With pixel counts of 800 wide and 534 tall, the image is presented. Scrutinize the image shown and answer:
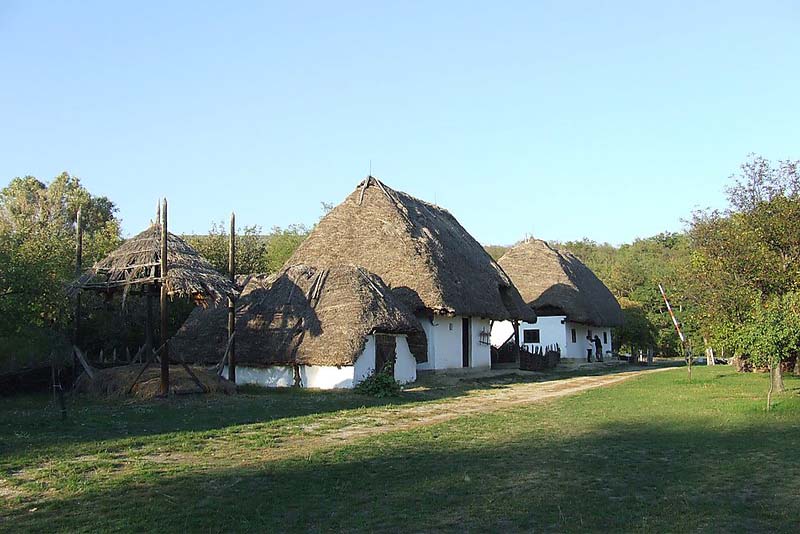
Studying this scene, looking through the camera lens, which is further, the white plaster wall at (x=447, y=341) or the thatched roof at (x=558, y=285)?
the thatched roof at (x=558, y=285)

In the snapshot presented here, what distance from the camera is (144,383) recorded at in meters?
17.6

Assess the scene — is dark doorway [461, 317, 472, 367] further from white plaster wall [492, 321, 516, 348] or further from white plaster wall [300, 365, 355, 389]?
white plaster wall [300, 365, 355, 389]

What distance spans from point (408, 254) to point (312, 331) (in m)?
6.85

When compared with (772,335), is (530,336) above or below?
above

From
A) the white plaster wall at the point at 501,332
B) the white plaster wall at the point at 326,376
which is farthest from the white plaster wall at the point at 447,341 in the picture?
the white plaster wall at the point at 501,332

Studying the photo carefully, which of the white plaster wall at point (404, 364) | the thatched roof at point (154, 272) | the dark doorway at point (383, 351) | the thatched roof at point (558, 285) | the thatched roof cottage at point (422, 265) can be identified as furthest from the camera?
the thatched roof at point (558, 285)

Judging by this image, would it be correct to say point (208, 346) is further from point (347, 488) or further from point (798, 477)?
point (798, 477)

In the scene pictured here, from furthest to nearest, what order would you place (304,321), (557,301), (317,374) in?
(557,301), (304,321), (317,374)

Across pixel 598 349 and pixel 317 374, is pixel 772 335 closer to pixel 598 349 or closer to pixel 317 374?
pixel 317 374

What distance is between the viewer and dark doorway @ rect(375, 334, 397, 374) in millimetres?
21806

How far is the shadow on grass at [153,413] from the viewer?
1189 cm

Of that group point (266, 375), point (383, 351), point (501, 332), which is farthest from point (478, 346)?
point (266, 375)

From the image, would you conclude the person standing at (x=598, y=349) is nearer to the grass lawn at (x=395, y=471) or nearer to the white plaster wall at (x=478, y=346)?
the white plaster wall at (x=478, y=346)

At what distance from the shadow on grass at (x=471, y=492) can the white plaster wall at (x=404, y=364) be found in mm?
11236
